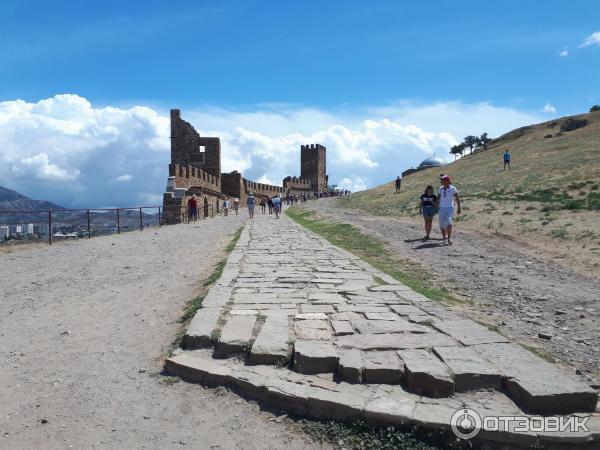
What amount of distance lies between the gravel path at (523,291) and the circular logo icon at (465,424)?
4.13 feet

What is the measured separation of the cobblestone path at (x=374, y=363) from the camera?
3248mm

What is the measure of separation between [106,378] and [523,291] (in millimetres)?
5531

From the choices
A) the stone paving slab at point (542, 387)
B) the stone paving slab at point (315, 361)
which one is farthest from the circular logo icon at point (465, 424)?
the stone paving slab at point (315, 361)

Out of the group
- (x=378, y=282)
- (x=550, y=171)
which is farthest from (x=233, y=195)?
(x=378, y=282)

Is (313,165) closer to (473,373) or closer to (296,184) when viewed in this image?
(296,184)

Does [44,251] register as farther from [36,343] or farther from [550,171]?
[550,171]

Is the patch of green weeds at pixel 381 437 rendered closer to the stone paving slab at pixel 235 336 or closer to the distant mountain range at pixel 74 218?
the stone paving slab at pixel 235 336

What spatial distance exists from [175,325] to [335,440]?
9.95ft

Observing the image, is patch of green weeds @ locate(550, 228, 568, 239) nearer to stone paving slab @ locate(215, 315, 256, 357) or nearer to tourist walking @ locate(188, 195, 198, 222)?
stone paving slab @ locate(215, 315, 256, 357)

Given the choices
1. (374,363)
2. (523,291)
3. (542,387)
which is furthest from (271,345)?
(523,291)

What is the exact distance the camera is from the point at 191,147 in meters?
40.5

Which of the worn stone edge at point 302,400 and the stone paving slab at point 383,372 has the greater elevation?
the stone paving slab at point 383,372

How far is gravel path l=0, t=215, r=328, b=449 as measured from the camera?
10.5 feet

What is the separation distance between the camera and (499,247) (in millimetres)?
11656
